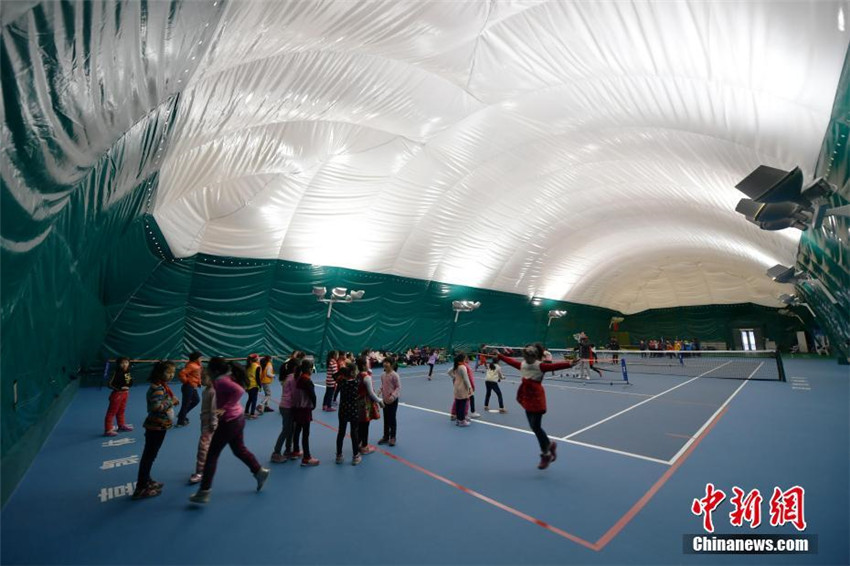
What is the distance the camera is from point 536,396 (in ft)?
18.4

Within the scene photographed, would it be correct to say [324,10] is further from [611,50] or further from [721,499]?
[721,499]

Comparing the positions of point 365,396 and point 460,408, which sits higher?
point 365,396

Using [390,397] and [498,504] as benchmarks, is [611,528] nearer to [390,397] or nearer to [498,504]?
[498,504]

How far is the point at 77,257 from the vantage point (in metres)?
5.78

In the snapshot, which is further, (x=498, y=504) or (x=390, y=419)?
(x=390, y=419)

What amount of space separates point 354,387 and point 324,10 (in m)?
7.60

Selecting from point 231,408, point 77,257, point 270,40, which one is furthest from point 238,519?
point 270,40

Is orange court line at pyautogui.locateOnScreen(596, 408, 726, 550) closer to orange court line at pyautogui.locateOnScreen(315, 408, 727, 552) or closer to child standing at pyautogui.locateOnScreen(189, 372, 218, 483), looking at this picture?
orange court line at pyautogui.locateOnScreen(315, 408, 727, 552)

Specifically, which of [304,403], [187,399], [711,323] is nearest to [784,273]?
[304,403]

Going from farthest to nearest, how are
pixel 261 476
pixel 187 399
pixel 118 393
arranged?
pixel 187 399 → pixel 118 393 → pixel 261 476

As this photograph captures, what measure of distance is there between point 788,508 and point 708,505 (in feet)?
2.68

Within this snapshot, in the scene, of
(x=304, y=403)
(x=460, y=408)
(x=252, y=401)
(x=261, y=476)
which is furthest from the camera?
(x=252, y=401)

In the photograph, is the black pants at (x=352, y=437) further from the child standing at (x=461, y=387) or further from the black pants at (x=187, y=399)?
the black pants at (x=187, y=399)

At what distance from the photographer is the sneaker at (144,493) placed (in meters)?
4.70
